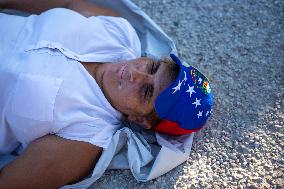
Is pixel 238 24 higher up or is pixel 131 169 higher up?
pixel 238 24

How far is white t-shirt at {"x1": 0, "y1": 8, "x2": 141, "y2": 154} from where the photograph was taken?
5.29ft

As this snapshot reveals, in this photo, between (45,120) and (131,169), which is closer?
(45,120)

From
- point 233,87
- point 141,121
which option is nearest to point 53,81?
point 141,121

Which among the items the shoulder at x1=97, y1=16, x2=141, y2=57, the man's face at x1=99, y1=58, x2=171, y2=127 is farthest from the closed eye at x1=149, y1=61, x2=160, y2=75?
the shoulder at x1=97, y1=16, x2=141, y2=57

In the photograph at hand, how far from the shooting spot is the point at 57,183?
161 cm

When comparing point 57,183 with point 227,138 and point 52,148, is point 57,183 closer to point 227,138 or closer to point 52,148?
point 52,148

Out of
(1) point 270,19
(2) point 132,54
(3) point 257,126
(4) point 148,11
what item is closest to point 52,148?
(2) point 132,54

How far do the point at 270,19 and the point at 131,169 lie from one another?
133 cm

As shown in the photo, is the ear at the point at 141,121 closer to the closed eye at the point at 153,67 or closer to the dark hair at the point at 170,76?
the dark hair at the point at 170,76

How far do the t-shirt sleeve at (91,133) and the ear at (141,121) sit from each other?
130 mm

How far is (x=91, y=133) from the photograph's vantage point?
166 centimetres

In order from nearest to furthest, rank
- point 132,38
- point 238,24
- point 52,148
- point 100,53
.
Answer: point 52,148
point 100,53
point 132,38
point 238,24

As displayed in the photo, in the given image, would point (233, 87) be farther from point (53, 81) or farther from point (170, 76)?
point (53, 81)

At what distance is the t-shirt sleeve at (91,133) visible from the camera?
163 centimetres
